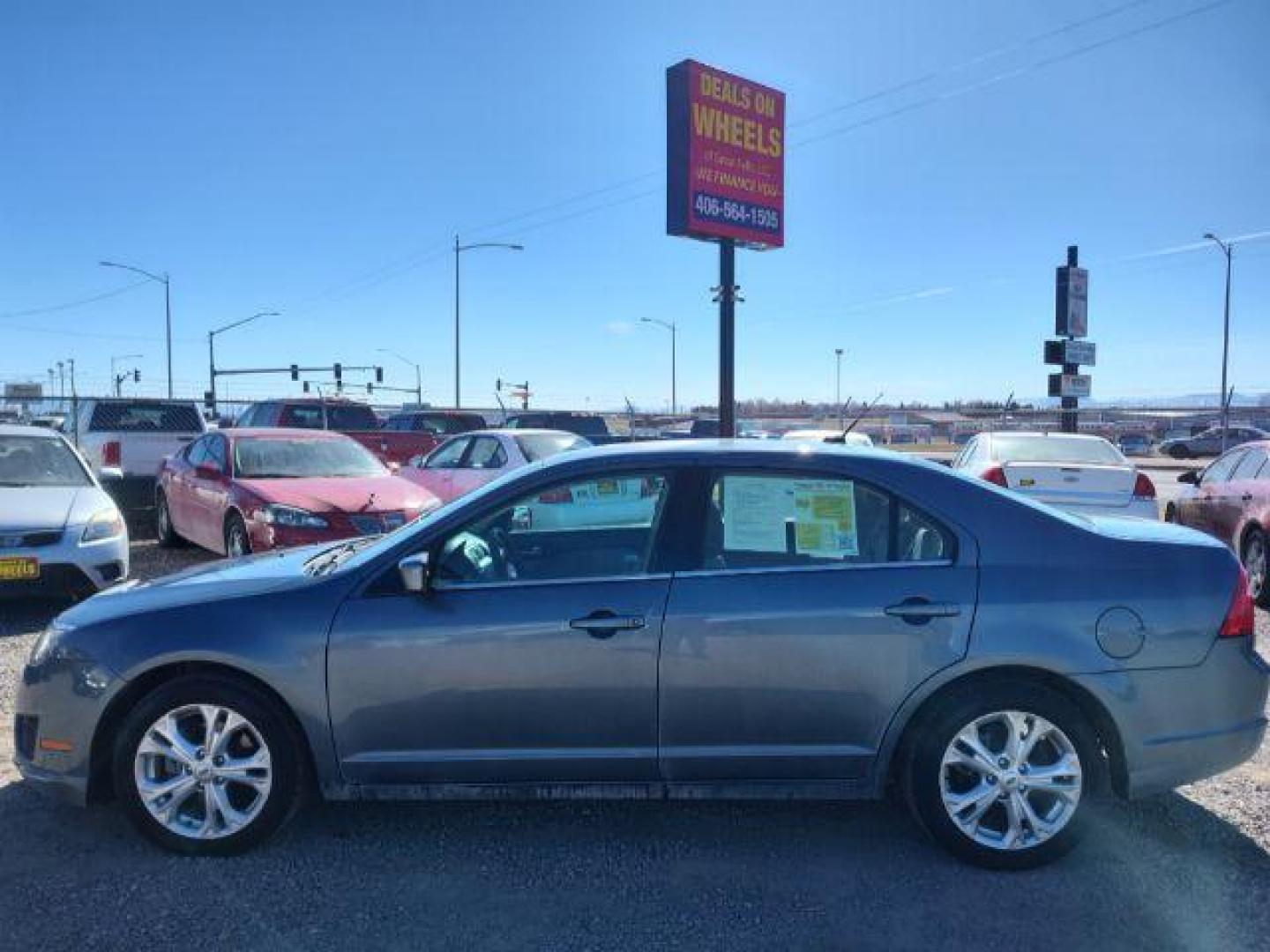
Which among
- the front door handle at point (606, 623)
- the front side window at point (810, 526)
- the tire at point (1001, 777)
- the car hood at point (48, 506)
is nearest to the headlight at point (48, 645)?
the front door handle at point (606, 623)

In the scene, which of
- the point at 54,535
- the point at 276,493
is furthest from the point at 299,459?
the point at 54,535

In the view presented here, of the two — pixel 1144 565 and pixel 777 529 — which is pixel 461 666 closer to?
pixel 777 529

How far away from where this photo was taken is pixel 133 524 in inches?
485

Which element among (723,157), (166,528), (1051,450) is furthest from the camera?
(723,157)

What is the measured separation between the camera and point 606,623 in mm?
3434

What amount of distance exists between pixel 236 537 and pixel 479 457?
318cm

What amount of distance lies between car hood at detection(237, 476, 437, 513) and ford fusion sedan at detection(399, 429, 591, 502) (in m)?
1.44

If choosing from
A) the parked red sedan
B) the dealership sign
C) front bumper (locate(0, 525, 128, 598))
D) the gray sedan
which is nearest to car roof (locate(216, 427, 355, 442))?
the parked red sedan

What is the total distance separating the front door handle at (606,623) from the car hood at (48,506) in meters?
5.30

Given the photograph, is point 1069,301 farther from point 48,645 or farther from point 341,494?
point 48,645

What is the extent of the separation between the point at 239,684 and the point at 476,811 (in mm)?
1099

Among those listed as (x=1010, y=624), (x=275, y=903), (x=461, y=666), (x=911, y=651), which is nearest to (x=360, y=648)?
(x=461, y=666)

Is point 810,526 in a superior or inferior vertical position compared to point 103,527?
superior

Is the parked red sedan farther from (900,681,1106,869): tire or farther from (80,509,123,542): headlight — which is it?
(900,681,1106,869): tire
